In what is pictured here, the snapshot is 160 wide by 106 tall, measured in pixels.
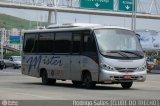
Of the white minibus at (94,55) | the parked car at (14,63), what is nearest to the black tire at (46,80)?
the white minibus at (94,55)

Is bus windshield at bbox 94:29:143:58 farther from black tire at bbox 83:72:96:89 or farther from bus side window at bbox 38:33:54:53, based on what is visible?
bus side window at bbox 38:33:54:53

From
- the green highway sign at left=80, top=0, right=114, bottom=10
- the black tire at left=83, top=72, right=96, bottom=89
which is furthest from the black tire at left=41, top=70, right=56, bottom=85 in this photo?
the green highway sign at left=80, top=0, right=114, bottom=10

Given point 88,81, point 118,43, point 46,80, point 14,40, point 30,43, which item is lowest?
point 14,40

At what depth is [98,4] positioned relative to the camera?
187 feet

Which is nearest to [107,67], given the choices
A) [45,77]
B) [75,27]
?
[75,27]

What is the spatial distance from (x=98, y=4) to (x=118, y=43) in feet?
107

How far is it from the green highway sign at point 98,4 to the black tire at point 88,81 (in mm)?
32177

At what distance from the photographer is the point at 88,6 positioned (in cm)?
5750

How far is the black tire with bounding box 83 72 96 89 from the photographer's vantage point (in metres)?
24.6

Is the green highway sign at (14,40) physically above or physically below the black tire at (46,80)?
below

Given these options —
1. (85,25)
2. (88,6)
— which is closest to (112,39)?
(85,25)

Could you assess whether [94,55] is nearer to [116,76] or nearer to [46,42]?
[116,76]

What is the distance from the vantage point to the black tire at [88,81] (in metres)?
24.6

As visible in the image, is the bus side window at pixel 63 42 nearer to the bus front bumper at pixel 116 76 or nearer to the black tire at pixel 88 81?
the black tire at pixel 88 81
